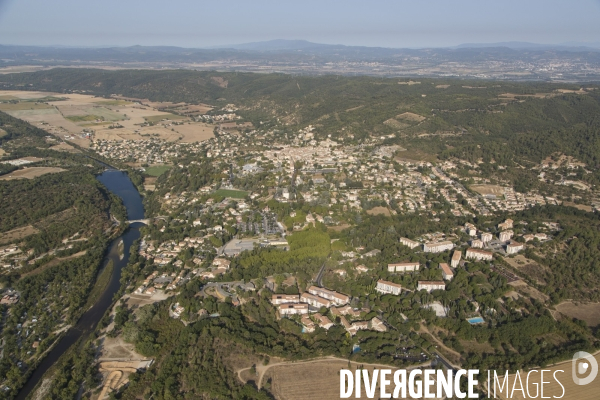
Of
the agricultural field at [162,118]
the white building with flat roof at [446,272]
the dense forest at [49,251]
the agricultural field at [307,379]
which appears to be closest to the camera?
the agricultural field at [307,379]

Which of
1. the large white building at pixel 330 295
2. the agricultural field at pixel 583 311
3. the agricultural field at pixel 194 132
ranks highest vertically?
the agricultural field at pixel 194 132

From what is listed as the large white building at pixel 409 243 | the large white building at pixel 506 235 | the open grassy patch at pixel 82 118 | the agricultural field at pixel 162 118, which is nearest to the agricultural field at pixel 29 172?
the agricultural field at pixel 162 118

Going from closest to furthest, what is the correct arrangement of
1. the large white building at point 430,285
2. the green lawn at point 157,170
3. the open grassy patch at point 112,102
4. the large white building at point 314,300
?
the large white building at point 314,300 → the large white building at point 430,285 → the green lawn at point 157,170 → the open grassy patch at point 112,102

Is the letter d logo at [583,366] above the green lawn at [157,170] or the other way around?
the other way around

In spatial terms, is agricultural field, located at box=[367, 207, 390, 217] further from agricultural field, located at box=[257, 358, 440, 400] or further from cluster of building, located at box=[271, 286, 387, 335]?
agricultural field, located at box=[257, 358, 440, 400]

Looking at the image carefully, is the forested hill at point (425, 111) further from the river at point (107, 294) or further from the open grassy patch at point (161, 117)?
the river at point (107, 294)

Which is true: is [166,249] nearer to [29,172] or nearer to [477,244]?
[477,244]
